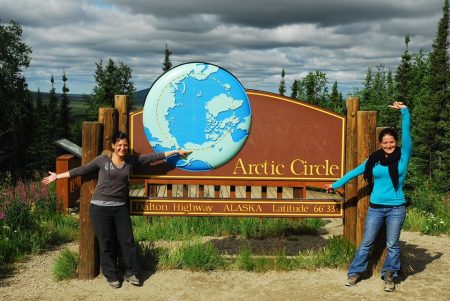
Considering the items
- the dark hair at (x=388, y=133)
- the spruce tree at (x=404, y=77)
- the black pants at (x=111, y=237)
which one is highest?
the spruce tree at (x=404, y=77)

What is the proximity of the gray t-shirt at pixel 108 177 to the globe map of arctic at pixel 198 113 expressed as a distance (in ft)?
1.76

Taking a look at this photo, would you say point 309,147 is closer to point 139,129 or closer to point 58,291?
point 139,129

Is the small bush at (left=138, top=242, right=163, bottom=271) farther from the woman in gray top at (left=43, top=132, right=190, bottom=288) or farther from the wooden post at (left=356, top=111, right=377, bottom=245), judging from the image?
the wooden post at (left=356, top=111, right=377, bottom=245)

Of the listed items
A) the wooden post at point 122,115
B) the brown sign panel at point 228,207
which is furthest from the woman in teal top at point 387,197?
the wooden post at point 122,115

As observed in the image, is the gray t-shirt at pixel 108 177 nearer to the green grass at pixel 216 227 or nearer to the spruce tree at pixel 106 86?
the green grass at pixel 216 227

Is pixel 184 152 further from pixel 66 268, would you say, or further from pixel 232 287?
pixel 66 268

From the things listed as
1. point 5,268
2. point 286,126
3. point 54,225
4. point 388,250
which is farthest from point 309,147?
point 54,225

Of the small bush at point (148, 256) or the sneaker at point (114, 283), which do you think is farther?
the small bush at point (148, 256)

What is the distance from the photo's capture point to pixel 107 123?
16.4 ft

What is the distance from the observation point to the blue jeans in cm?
462

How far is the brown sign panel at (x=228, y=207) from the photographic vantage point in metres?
5.11

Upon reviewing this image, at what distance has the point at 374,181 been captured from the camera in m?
Result: 4.73

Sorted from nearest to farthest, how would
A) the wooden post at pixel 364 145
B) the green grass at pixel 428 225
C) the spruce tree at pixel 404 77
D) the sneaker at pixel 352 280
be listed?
the sneaker at pixel 352 280 → the wooden post at pixel 364 145 → the green grass at pixel 428 225 → the spruce tree at pixel 404 77

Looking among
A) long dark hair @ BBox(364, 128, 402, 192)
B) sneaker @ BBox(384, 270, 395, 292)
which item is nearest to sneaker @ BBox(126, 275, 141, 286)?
sneaker @ BBox(384, 270, 395, 292)
